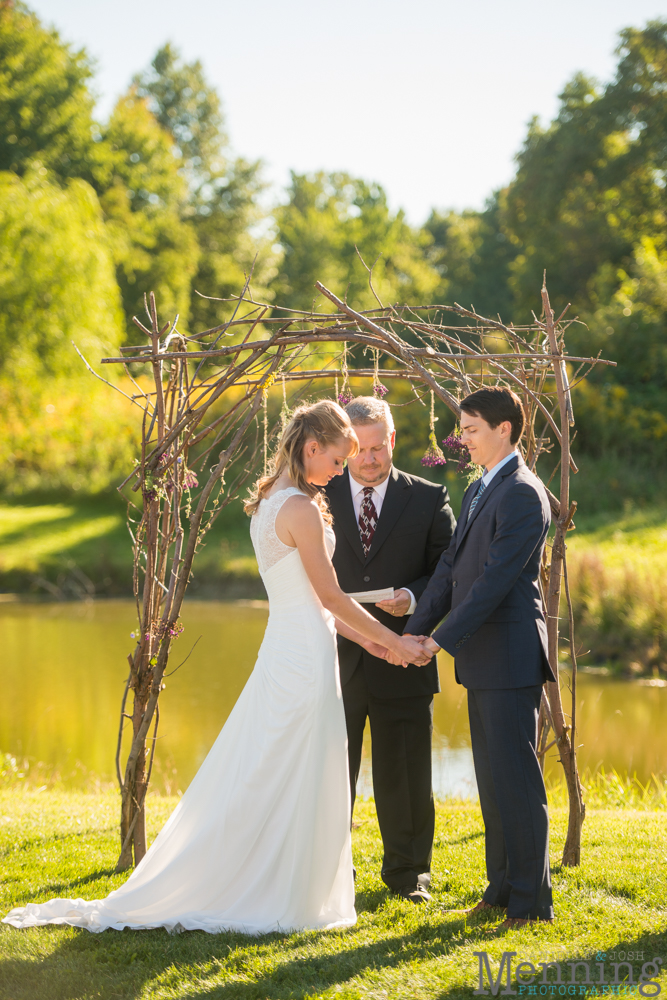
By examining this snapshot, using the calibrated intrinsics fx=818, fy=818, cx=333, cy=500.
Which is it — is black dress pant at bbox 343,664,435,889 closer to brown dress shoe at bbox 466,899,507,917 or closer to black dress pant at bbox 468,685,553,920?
brown dress shoe at bbox 466,899,507,917

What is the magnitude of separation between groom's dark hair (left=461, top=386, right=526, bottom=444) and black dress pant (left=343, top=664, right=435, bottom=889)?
1292 mm

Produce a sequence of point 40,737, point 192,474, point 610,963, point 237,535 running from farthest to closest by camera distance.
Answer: point 237,535 → point 40,737 → point 192,474 → point 610,963

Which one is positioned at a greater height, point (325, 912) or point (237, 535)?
point (237, 535)

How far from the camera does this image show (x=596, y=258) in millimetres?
22906

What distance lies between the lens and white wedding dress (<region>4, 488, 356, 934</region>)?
3.04 m

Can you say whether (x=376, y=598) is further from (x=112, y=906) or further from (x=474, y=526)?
(x=112, y=906)

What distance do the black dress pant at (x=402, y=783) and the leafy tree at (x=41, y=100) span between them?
2586 cm

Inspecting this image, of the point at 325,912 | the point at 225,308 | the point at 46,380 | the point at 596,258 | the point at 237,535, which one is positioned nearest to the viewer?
the point at 325,912

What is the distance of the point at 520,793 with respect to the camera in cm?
304

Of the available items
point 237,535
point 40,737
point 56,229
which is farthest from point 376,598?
point 56,229

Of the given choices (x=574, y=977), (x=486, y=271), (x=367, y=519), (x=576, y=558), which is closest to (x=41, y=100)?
(x=486, y=271)

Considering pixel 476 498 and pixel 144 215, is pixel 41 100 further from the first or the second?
pixel 476 498

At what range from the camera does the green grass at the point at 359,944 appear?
107 inches

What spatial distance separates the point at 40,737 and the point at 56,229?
15281 mm
